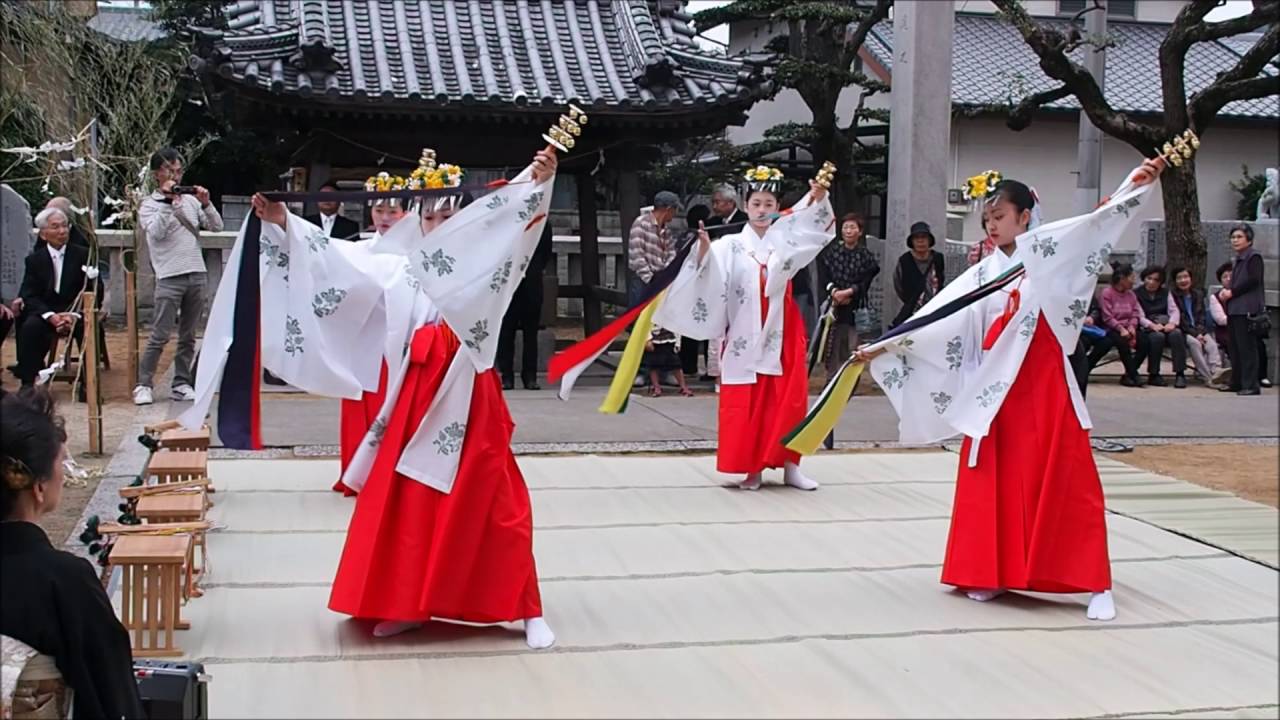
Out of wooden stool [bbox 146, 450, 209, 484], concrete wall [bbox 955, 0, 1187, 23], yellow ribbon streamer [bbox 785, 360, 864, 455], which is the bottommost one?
wooden stool [bbox 146, 450, 209, 484]

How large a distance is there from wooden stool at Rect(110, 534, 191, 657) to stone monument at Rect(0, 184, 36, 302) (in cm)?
638

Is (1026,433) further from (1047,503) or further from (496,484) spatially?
(496,484)

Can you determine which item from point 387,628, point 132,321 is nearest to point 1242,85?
point 132,321

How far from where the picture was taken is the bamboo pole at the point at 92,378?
7.29m

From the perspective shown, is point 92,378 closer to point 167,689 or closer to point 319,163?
point 319,163

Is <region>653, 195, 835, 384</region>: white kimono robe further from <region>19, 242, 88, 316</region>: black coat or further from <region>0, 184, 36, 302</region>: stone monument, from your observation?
<region>0, 184, 36, 302</region>: stone monument

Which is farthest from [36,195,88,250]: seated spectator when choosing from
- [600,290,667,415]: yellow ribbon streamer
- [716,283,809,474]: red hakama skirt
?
[600,290,667,415]: yellow ribbon streamer

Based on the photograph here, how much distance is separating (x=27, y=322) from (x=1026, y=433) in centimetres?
713

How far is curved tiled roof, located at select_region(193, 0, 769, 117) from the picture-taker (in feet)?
35.0

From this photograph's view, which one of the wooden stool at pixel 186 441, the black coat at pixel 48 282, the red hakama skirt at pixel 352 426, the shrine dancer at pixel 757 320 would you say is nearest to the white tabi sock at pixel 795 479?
the shrine dancer at pixel 757 320

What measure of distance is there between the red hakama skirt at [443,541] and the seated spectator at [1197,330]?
379 inches

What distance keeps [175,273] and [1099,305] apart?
804 centimetres

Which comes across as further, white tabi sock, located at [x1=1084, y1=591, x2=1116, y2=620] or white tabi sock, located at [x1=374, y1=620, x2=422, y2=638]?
white tabi sock, located at [x1=1084, y1=591, x2=1116, y2=620]

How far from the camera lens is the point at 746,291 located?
7.25m
